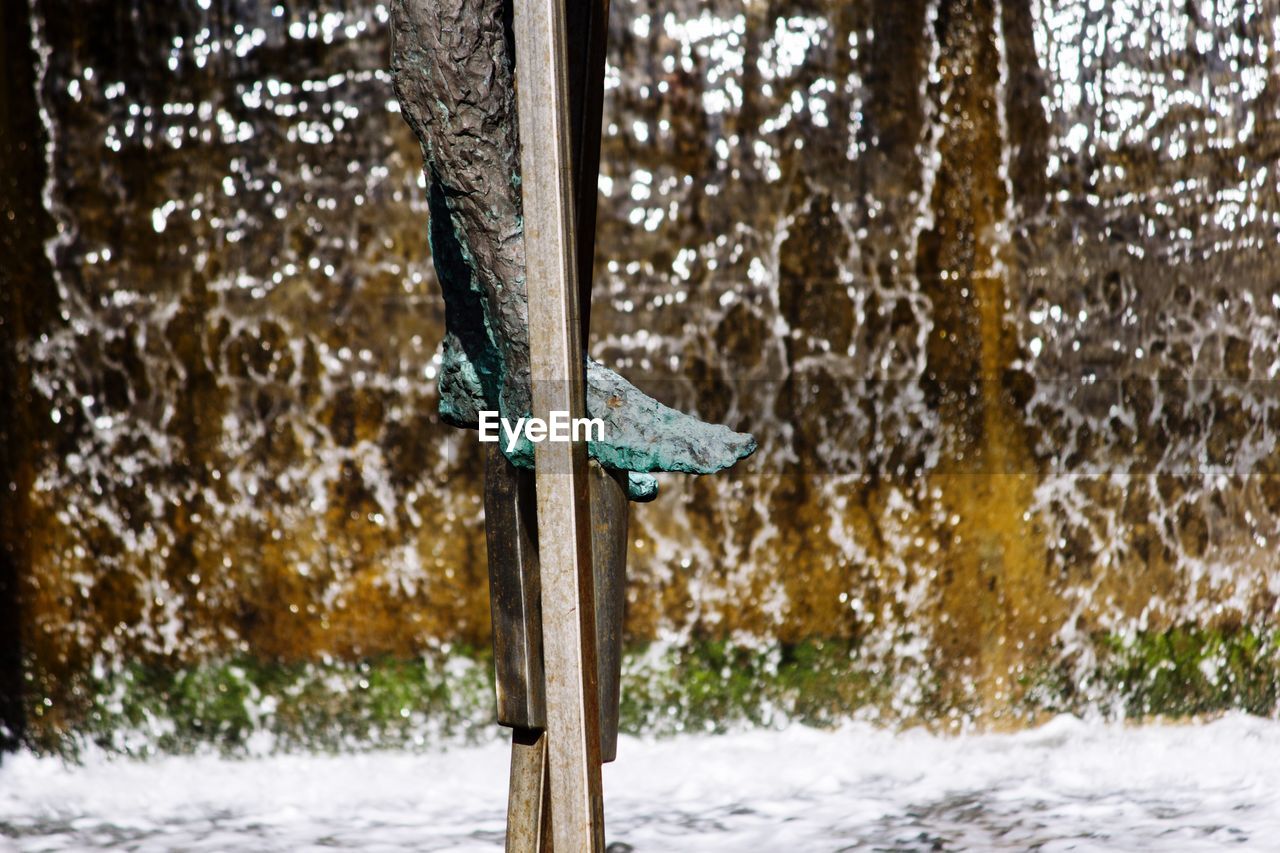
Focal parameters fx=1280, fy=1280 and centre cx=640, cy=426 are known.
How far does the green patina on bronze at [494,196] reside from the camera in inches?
64.7

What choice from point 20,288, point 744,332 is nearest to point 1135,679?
point 744,332

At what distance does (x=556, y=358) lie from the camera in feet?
5.12

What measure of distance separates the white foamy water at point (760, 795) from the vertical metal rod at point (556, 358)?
2188 mm

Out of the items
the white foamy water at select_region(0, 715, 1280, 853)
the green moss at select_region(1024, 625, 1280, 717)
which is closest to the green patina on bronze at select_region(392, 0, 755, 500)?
the white foamy water at select_region(0, 715, 1280, 853)

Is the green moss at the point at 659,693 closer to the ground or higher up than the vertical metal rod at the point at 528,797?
closer to the ground

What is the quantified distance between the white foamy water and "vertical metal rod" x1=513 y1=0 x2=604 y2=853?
2.19 meters

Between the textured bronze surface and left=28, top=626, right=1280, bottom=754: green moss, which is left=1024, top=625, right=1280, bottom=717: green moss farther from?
the textured bronze surface

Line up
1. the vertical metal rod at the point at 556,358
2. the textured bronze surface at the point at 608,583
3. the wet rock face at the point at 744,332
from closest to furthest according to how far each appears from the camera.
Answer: the vertical metal rod at the point at 556,358 → the textured bronze surface at the point at 608,583 → the wet rock face at the point at 744,332

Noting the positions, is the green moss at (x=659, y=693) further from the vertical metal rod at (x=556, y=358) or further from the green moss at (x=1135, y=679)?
the vertical metal rod at (x=556, y=358)

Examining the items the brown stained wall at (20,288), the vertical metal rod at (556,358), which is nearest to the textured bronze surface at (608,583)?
the vertical metal rod at (556,358)

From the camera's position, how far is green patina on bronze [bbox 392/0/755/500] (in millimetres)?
1643

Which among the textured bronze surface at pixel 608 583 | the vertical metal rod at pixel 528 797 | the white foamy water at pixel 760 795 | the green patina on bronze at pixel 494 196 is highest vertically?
the green patina on bronze at pixel 494 196

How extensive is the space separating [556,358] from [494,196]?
258mm

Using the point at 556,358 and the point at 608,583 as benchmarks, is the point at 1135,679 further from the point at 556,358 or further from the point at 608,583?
the point at 556,358
